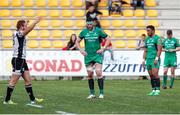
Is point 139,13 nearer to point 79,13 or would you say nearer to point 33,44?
point 79,13

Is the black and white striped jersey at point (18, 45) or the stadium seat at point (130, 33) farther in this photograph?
the stadium seat at point (130, 33)

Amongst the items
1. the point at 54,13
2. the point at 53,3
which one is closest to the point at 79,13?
the point at 54,13

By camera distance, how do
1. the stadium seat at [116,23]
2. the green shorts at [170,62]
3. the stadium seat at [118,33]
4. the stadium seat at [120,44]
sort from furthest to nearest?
1. the stadium seat at [116,23]
2. the stadium seat at [118,33]
3. the stadium seat at [120,44]
4. the green shorts at [170,62]

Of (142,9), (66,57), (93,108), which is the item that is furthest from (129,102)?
(142,9)

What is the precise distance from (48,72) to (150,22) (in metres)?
7.76

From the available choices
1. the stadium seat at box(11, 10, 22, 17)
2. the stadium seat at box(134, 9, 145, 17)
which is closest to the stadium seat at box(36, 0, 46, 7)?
the stadium seat at box(11, 10, 22, 17)

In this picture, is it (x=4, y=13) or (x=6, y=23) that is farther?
(x=4, y=13)

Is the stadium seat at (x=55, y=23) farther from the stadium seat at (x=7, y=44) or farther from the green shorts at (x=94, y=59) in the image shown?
the green shorts at (x=94, y=59)

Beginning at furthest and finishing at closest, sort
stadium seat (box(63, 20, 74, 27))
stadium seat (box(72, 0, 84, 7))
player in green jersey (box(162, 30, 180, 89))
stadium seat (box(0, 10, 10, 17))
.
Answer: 1. stadium seat (box(72, 0, 84, 7))
2. stadium seat (box(0, 10, 10, 17))
3. stadium seat (box(63, 20, 74, 27))
4. player in green jersey (box(162, 30, 180, 89))

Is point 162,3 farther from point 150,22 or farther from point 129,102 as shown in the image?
point 129,102

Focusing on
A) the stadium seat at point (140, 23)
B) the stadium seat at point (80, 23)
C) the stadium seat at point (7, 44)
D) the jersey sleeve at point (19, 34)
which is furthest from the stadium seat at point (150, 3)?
the jersey sleeve at point (19, 34)

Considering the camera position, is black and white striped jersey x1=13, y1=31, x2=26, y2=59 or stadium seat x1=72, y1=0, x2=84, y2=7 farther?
stadium seat x1=72, y1=0, x2=84, y2=7

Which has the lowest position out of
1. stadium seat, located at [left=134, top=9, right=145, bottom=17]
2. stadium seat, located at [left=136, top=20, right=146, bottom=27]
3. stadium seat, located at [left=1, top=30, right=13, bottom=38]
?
stadium seat, located at [left=1, top=30, right=13, bottom=38]

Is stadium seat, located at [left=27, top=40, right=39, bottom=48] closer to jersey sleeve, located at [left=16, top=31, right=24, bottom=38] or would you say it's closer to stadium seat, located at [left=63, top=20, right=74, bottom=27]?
stadium seat, located at [left=63, top=20, right=74, bottom=27]
